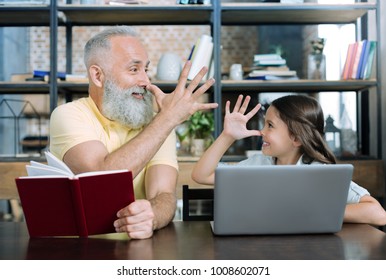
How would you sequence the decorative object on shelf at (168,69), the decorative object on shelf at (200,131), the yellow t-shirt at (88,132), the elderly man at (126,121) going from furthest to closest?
the decorative object on shelf at (200,131), the decorative object on shelf at (168,69), the yellow t-shirt at (88,132), the elderly man at (126,121)

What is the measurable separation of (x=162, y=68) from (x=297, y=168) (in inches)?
78.4

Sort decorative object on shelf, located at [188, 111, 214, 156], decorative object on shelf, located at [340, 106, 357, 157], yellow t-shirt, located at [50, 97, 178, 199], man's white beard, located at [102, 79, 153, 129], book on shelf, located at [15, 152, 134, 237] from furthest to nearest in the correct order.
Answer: decorative object on shelf, located at [340, 106, 357, 157], decorative object on shelf, located at [188, 111, 214, 156], man's white beard, located at [102, 79, 153, 129], yellow t-shirt, located at [50, 97, 178, 199], book on shelf, located at [15, 152, 134, 237]

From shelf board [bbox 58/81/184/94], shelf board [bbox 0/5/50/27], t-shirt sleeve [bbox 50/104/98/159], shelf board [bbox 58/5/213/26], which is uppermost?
shelf board [bbox 0/5/50/27]

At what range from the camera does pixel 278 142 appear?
1.92m

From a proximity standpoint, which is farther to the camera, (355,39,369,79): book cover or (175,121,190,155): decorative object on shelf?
(175,121,190,155): decorative object on shelf

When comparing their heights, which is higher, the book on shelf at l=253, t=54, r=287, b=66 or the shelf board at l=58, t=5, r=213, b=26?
the shelf board at l=58, t=5, r=213, b=26

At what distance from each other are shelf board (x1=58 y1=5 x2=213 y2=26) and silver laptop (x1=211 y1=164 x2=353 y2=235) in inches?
77.2

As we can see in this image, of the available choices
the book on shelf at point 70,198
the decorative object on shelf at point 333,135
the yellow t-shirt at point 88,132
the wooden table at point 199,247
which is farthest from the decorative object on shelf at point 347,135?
the book on shelf at point 70,198

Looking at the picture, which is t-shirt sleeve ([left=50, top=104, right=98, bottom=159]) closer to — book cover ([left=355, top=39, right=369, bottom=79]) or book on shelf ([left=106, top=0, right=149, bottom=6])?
book on shelf ([left=106, top=0, right=149, bottom=6])

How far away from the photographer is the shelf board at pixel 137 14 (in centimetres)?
288

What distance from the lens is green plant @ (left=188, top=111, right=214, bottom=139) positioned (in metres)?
3.13

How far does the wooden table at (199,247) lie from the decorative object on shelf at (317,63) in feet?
6.20

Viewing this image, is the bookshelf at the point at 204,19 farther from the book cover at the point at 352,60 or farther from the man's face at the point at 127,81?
the man's face at the point at 127,81

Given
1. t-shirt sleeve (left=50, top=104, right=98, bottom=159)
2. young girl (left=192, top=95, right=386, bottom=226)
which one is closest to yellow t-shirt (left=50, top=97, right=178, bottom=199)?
t-shirt sleeve (left=50, top=104, right=98, bottom=159)
